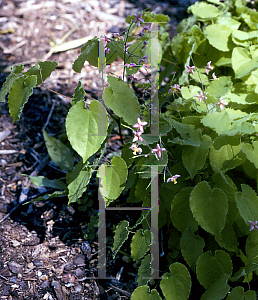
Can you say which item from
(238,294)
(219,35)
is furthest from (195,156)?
(219,35)

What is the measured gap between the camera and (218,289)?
1187 mm

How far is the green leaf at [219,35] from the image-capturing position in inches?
75.8

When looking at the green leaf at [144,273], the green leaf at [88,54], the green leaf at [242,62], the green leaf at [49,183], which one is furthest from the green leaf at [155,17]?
the green leaf at [144,273]

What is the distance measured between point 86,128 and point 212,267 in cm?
80

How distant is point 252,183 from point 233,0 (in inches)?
60.9

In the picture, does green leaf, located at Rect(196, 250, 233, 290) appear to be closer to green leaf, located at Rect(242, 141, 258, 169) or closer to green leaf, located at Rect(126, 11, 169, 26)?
green leaf, located at Rect(242, 141, 258, 169)

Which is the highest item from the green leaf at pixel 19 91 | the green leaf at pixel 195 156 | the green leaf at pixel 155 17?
the green leaf at pixel 155 17

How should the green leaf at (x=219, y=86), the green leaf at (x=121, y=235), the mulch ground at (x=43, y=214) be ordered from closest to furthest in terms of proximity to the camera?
the green leaf at (x=121, y=235) < the mulch ground at (x=43, y=214) < the green leaf at (x=219, y=86)

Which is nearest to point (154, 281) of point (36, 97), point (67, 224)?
point (67, 224)

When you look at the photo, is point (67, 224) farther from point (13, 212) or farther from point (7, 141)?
point (7, 141)

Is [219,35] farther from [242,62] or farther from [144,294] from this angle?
[144,294]

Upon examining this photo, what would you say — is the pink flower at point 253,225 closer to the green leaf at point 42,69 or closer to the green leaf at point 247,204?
the green leaf at point 247,204

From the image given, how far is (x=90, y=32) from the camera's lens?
3057 mm

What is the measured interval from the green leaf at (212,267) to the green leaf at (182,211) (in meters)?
0.15
